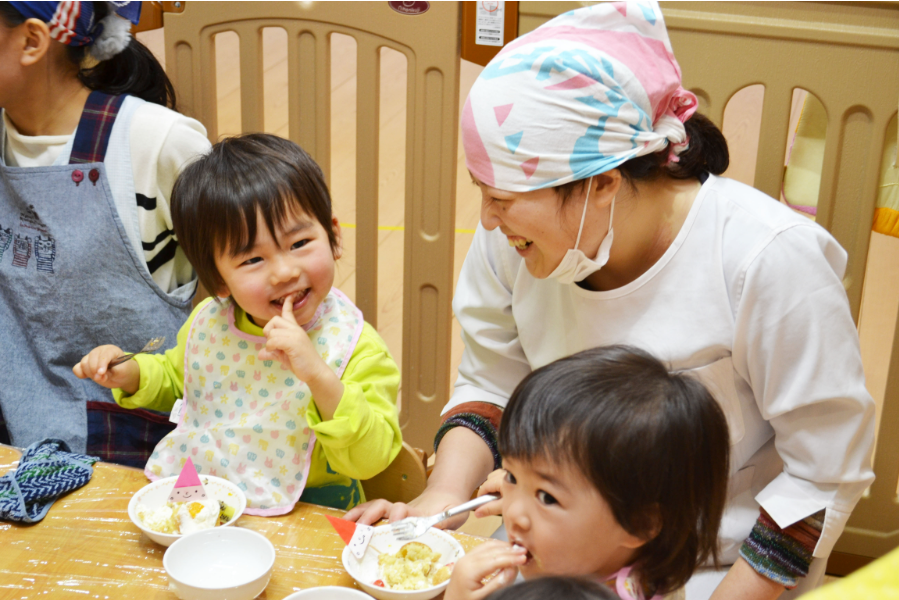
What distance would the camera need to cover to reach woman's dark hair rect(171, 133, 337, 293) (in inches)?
52.7

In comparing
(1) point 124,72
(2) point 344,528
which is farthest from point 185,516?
(1) point 124,72

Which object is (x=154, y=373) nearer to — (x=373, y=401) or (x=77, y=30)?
(x=373, y=401)

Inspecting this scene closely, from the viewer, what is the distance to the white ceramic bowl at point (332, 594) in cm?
101

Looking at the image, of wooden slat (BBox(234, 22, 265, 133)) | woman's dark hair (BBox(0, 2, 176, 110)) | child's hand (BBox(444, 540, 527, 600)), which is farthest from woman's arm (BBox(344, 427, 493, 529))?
wooden slat (BBox(234, 22, 265, 133))

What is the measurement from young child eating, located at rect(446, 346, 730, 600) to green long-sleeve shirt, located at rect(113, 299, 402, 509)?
0.37 m

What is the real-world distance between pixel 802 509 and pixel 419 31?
1.36 m

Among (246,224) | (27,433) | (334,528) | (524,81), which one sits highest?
(524,81)

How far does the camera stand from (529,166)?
1.17 meters

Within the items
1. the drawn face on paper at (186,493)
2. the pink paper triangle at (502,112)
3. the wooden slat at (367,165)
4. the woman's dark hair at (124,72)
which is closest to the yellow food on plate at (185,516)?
the drawn face on paper at (186,493)

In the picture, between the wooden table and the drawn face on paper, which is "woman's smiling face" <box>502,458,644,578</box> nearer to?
the wooden table

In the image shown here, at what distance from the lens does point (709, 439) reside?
938mm

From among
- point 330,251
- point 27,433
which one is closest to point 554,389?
point 330,251

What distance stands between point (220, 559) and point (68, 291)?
0.81 meters

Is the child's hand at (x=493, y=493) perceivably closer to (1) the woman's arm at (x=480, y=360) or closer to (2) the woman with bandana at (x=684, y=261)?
(2) the woman with bandana at (x=684, y=261)
